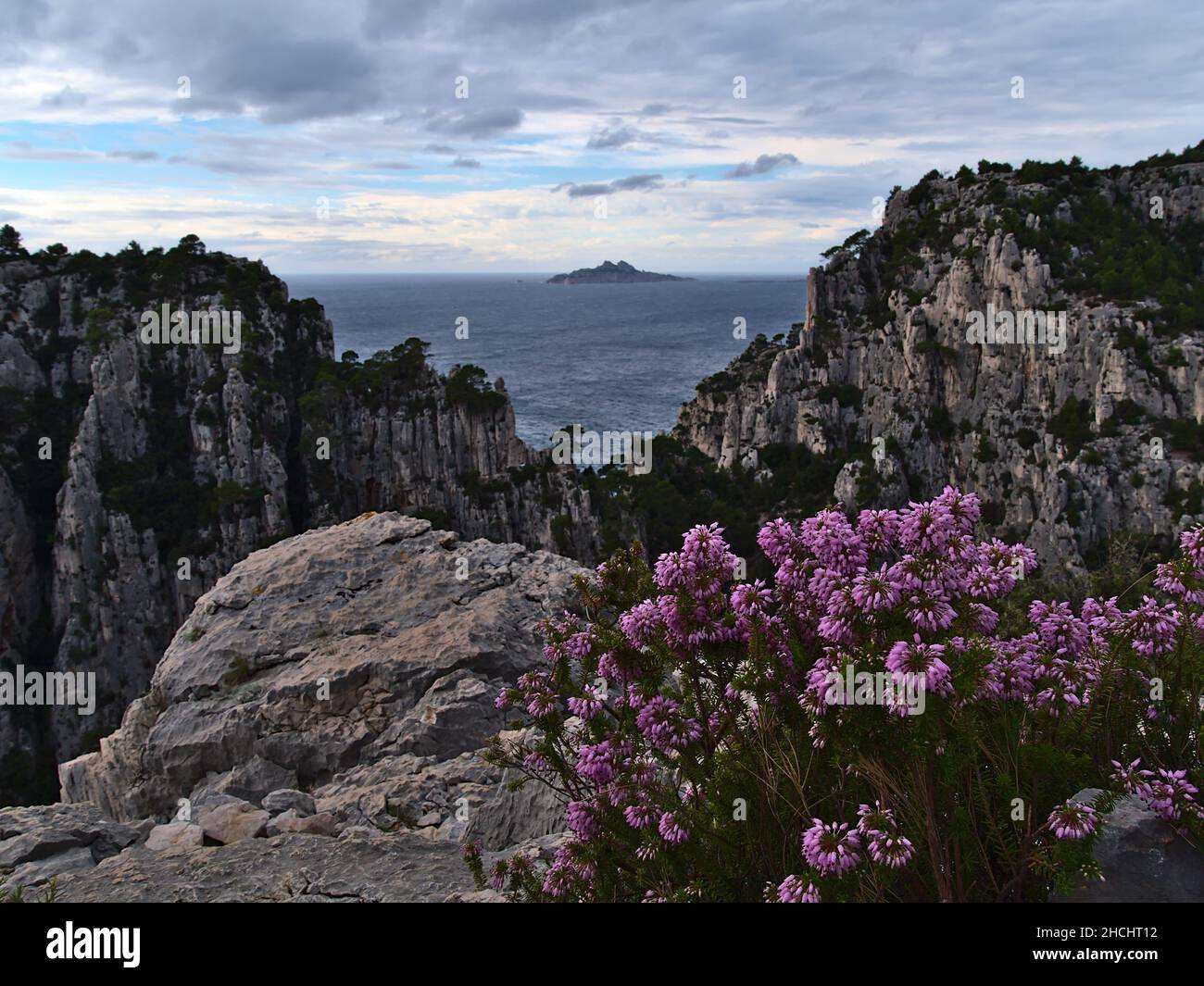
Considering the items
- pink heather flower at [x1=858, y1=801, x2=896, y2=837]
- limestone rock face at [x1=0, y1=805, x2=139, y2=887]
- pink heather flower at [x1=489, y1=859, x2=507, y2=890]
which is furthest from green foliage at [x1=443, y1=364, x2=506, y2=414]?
pink heather flower at [x1=858, y1=801, x2=896, y2=837]

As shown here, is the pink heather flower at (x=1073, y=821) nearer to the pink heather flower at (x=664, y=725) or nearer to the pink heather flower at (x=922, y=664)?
the pink heather flower at (x=922, y=664)

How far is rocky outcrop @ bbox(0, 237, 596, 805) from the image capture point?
189 ft

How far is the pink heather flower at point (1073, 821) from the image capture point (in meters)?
4.79

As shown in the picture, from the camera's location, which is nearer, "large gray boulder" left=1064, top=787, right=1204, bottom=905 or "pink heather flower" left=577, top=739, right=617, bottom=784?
"large gray boulder" left=1064, top=787, right=1204, bottom=905

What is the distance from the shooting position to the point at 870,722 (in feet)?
16.8

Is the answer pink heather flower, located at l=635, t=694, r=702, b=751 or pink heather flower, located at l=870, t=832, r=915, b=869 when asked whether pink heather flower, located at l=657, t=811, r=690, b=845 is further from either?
pink heather flower, located at l=870, t=832, r=915, b=869

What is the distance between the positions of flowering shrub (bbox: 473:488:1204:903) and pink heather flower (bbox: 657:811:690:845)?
0.8 inches

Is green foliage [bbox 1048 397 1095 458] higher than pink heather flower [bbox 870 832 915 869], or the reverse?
green foliage [bbox 1048 397 1095 458]

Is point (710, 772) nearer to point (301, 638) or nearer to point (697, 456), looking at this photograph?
point (301, 638)

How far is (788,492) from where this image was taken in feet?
227

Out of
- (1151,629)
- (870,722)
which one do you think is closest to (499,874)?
(870,722)

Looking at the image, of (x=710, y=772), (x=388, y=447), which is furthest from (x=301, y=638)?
(x=388, y=447)

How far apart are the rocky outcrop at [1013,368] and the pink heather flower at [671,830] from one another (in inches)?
2111

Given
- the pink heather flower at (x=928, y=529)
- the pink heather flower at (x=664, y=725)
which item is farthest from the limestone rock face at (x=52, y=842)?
the pink heather flower at (x=928, y=529)
